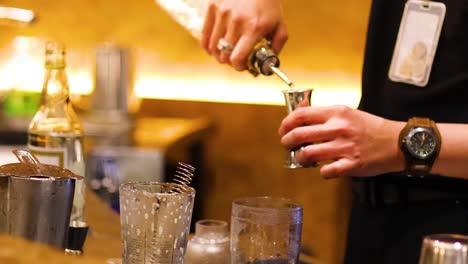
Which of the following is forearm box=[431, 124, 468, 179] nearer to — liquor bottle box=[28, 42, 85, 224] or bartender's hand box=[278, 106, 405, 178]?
bartender's hand box=[278, 106, 405, 178]

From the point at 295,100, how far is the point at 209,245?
1.11ft

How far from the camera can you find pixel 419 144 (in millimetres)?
1607

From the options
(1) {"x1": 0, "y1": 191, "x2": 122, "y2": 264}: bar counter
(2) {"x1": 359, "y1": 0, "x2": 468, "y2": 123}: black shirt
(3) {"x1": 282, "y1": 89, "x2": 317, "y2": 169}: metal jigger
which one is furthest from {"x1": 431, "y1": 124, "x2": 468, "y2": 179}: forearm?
(1) {"x1": 0, "y1": 191, "x2": 122, "y2": 264}: bar counter

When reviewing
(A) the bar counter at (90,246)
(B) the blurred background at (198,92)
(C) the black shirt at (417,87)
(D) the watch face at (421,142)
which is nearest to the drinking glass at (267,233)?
(A) the bar counter at (90,246)

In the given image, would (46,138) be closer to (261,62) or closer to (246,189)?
(261,62)

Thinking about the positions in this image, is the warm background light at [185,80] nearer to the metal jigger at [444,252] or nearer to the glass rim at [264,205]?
the glass rim at [264,205]

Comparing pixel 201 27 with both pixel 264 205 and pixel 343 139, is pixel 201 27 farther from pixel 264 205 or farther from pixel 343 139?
pixel 264 205

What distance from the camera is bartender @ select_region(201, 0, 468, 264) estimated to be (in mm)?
1615

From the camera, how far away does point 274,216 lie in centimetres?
121

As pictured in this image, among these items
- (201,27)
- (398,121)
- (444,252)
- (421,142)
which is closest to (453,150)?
(421,142)

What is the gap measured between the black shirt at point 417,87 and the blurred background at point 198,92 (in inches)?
86.0

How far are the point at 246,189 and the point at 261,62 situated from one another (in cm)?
316

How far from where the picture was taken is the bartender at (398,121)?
162cm

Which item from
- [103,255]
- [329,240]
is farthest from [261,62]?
[329,240]
